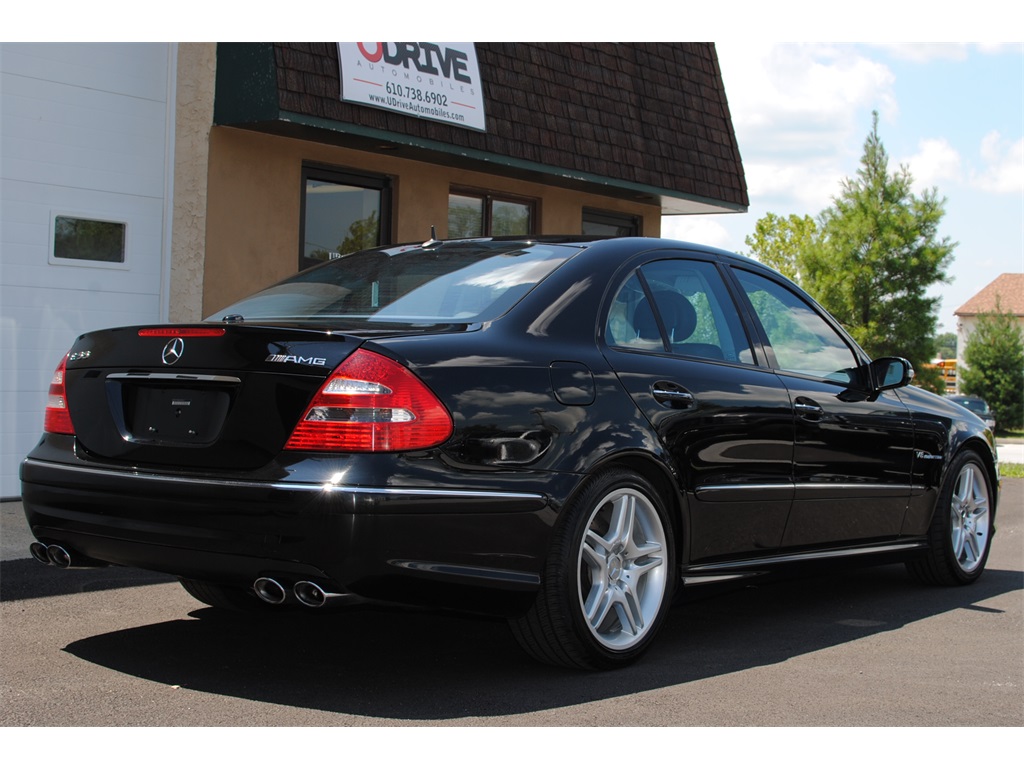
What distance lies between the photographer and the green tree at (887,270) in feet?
116

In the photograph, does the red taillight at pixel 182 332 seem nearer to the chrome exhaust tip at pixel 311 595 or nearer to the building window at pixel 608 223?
the chrome exhaust tip at pixel 311 595

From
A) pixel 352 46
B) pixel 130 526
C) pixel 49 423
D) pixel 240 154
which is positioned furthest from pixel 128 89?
pixel 130 526

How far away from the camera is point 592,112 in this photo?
12.8 meters

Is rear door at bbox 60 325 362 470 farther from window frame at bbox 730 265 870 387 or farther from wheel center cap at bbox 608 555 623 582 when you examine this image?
window frame at bbox 730 265 870 387

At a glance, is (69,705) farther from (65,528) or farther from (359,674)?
(359,674)

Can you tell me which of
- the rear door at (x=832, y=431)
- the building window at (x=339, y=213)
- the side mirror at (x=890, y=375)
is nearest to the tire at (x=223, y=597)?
the rear door at (x=832, y=431)

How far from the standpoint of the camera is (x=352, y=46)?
10.2 meters

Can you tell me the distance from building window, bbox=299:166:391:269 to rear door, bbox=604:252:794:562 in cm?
625

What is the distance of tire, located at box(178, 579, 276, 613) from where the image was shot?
208 inches

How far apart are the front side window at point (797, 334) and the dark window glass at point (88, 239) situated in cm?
588

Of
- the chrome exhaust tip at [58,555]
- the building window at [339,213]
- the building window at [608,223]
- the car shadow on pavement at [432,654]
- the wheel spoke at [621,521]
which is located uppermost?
the building window at [608,223]

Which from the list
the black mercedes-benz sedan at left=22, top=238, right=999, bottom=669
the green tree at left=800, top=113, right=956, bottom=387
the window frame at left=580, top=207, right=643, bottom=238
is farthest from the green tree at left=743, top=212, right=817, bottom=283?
the black mercedes-benz sedan at left=22, top=238, right=999, bottom=669

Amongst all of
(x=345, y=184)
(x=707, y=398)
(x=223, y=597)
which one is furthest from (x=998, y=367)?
(x=223, y=597)

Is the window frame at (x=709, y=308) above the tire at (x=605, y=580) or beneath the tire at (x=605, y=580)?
above
